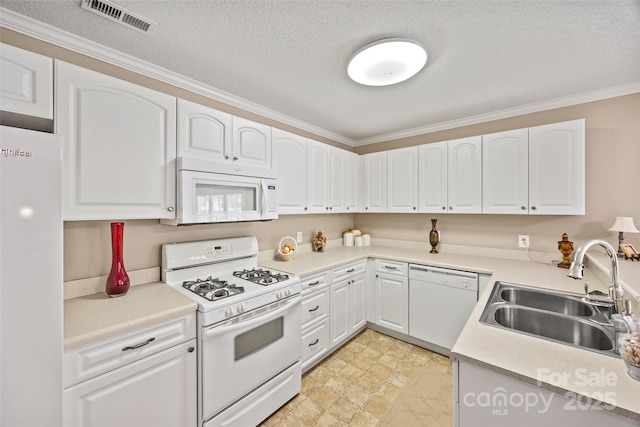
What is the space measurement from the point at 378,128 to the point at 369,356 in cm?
259

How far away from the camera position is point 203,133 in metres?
1.86

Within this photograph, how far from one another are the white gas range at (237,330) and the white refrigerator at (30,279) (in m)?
0.61

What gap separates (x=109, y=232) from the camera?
1.71 m

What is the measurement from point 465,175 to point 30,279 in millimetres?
3141

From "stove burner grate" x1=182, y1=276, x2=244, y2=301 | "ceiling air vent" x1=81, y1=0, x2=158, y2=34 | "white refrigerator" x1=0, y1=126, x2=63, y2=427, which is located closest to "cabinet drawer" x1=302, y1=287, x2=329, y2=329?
"stove burner grate" x1=182, y1=276, x2=244, y2=301

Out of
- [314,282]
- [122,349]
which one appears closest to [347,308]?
[314,282]

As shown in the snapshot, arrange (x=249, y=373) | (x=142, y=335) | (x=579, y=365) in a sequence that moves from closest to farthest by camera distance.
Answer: (x=579, y=365) → (x=142, y=335) → (x=249, y=373)

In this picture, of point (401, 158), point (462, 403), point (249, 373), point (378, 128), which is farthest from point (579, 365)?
point (378, 128)

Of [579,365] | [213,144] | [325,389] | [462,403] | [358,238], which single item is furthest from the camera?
[358,238]

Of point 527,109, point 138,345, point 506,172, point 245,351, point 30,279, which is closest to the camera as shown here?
point 30,279

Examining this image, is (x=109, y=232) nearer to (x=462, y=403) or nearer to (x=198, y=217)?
(x=198, y=217)

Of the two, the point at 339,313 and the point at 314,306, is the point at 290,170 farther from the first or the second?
the point at 339,313

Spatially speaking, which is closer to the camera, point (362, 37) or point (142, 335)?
point (142, 335)

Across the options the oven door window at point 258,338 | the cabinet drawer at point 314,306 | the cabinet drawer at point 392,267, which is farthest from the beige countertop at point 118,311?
the cabinet drawer at point 392,267
